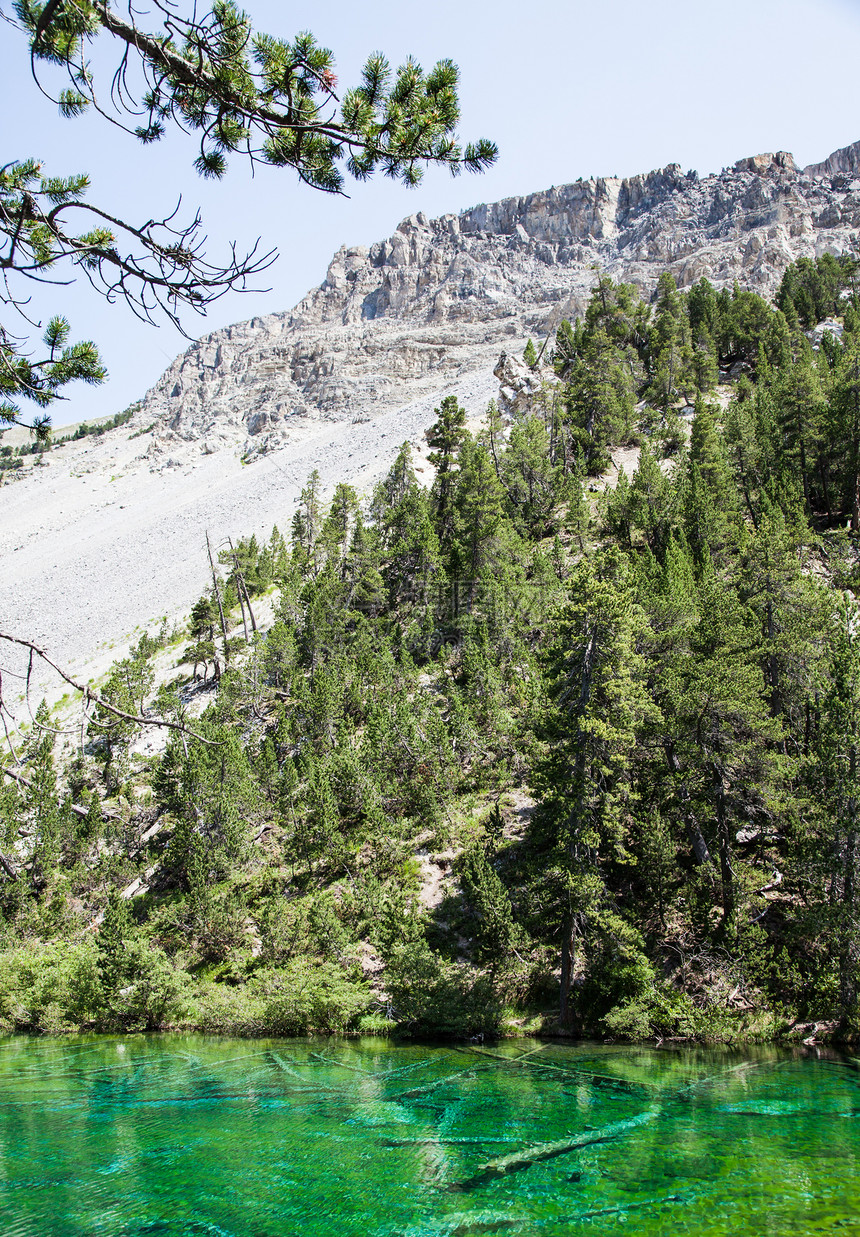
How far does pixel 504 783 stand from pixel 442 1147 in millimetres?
21847

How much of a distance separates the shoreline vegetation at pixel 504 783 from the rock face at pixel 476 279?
7214 centimetres

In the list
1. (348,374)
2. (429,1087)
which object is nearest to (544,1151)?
(429,1087)

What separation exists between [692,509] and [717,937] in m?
27.2

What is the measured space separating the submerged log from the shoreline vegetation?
8163 millimetres

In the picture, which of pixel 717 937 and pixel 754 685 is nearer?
pixel 717 937

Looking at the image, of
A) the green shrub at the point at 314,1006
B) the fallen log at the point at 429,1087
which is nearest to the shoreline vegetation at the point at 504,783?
the green shrub at the point at 314,1006

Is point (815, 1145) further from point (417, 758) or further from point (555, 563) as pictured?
point (555, 563)

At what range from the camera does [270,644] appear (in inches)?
1657

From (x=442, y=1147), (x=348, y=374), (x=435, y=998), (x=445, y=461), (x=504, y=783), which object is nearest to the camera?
(x=442, y=1147)

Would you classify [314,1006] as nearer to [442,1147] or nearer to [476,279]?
[442,1147]

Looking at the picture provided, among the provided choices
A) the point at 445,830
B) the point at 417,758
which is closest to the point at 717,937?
the point at 445,830

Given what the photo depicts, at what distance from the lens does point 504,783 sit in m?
32.5

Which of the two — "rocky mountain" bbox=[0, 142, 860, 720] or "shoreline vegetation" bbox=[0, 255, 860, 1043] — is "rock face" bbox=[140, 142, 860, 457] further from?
"shoreline vegetation" bbox=[0, 255, 860, 1043]

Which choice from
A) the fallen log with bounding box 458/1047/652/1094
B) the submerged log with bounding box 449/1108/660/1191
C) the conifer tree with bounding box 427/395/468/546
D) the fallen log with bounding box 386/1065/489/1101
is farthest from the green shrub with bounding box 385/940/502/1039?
the conifer tree with bounding box 427/395/468/546
